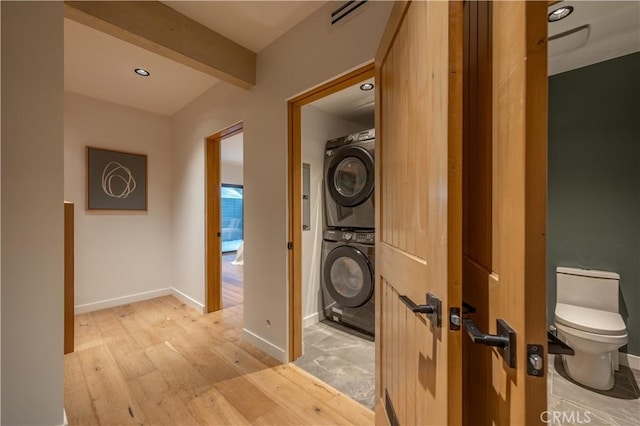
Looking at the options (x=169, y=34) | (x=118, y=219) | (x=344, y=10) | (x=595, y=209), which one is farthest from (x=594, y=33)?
(x=118, y=219)

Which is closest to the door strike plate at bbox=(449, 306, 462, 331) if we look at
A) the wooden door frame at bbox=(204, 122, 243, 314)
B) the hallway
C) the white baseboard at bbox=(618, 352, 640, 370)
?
the hallway

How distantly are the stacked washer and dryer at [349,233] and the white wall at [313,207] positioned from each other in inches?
2.7

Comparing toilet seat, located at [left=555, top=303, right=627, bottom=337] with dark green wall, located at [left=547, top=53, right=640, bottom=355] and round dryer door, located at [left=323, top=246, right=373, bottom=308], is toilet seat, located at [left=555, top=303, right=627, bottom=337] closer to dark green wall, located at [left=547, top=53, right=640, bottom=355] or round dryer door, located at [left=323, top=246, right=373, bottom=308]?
dark green wall, located at [left=547, top=53, right=640, bottom=355]

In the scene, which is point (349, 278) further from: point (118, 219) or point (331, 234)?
A: point (118, 219)

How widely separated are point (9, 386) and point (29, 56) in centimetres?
153

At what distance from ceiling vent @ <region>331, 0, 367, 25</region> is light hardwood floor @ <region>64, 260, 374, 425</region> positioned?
2364 mm

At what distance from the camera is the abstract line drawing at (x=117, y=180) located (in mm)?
3047

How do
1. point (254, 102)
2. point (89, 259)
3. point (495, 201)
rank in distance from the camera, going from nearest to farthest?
point (495, 201)
point (254, 102)
point (89, 259)

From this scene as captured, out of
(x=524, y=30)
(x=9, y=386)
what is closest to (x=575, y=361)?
(x=524, y=30)

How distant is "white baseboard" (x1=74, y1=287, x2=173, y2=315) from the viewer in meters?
2.92

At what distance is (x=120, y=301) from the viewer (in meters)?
3.17

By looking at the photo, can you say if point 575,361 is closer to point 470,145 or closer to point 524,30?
point 470,145

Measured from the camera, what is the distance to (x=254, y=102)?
2248mm

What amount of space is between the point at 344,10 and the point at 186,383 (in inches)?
103
